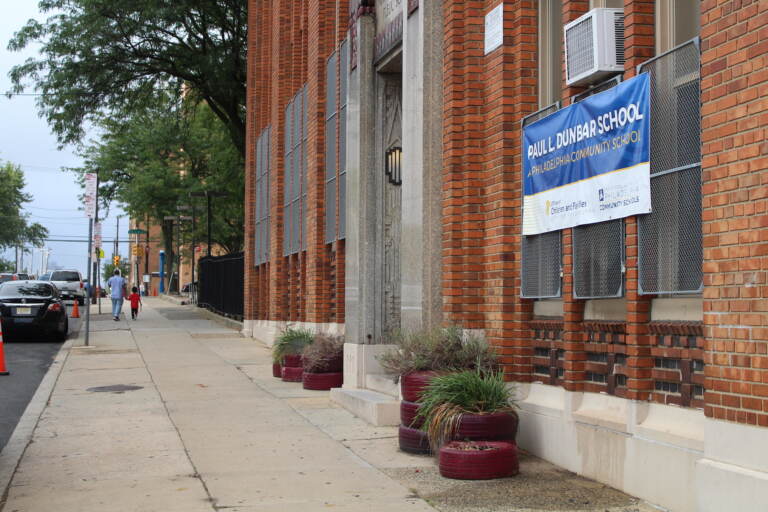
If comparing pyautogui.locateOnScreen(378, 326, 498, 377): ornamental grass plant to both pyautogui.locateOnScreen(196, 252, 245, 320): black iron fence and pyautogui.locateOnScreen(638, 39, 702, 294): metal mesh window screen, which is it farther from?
pyautogui.locateOnScreen(196, 252, 245, 320): black iron fence

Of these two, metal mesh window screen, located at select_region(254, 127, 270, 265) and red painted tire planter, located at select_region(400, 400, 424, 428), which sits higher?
metal mesh window screen, located at select_region(254, 127, 270, 265)

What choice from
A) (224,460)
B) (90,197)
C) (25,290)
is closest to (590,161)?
(224,460)

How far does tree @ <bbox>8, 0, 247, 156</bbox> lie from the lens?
29.4 m

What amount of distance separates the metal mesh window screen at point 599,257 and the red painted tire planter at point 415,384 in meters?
1.60

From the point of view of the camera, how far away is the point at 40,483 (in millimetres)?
7844

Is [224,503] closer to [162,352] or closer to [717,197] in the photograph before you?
[717,197]

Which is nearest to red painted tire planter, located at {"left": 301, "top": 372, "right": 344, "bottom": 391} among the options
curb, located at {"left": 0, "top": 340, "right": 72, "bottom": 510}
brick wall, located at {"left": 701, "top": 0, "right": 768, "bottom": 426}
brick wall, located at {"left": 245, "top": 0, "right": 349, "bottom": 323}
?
brick wall, located at {"left": 245, "top": 0, "right": 349, "bottom": 323}

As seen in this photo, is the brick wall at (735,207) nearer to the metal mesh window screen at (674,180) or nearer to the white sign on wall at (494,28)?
the metal mesh window screen at (674,180)

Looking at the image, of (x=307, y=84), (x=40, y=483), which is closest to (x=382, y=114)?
(x=307, y=84)

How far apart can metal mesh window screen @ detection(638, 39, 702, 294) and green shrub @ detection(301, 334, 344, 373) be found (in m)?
7.43

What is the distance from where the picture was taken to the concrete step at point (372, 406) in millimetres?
10688

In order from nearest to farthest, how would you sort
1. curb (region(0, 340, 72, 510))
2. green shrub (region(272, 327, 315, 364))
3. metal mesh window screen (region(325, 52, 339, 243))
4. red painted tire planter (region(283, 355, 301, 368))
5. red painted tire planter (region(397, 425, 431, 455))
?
curb (region(0, 340, 72, 510))
red painted tire planter (region(397, 425, 431, 455))
red painted tire planter (region(283, 355, 301, 368))
green shrub (region(272, 327, 315, 364))
metal mesh window screen (region(325, 52, 339, 243))

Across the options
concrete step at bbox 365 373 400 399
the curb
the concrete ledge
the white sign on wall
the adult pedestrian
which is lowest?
the curb

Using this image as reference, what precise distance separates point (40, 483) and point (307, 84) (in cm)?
1141
